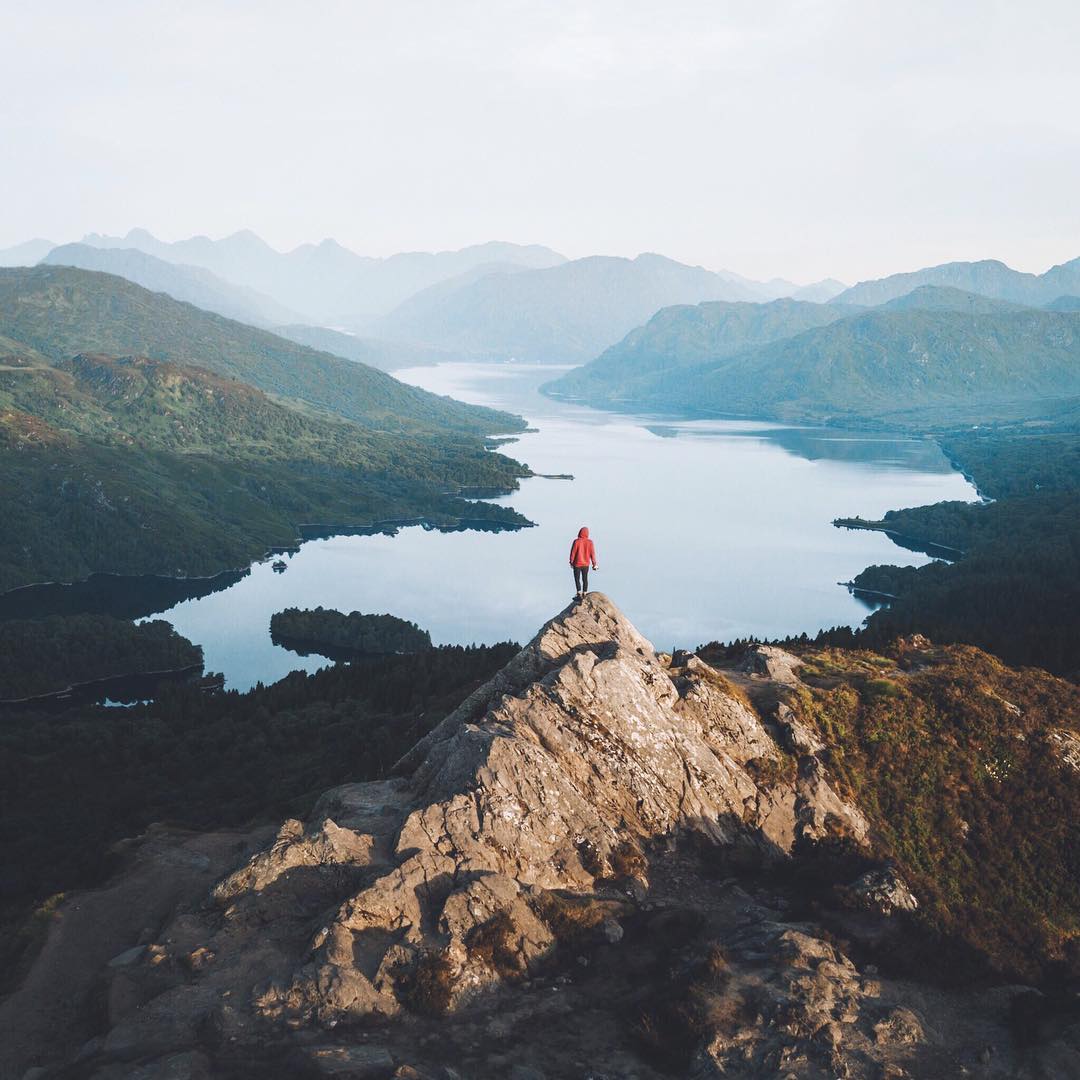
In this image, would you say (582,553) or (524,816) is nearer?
(524,816)

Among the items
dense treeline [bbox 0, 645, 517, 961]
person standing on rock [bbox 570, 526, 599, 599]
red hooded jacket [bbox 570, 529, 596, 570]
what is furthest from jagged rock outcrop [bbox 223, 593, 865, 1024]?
dense treeline [bbox 0, 645, 517, 961]

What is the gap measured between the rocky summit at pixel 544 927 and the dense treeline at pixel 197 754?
40.7 feet

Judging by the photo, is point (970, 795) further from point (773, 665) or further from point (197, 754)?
point (197, 754)

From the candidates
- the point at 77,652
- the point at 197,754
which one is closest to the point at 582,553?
the point at 197,754

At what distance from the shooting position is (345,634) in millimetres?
182375

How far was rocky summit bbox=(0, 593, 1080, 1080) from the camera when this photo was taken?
2748 centimetres

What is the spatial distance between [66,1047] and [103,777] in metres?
77.4

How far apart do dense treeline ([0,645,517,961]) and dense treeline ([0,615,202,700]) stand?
70.4ft

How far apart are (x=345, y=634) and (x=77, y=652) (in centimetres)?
4880

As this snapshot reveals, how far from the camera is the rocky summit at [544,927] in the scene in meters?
27.5

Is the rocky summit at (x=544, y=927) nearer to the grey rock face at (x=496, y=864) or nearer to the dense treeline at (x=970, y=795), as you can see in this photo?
the grey rock face at (x=496, y=864)

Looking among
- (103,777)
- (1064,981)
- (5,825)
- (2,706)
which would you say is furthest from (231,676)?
(1064,981)

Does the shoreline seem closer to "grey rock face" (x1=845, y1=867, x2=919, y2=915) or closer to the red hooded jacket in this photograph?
the red hooded jacket

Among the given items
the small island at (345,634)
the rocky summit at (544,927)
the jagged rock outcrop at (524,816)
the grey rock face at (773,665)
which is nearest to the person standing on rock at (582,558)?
the jagged rock outcrop at (524,816)
